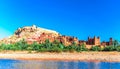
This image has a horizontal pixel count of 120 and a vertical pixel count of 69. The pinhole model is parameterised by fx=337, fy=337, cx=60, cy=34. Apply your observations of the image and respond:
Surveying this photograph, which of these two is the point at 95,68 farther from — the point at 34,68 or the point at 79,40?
the point at 79,40

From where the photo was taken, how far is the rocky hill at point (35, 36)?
130625mm

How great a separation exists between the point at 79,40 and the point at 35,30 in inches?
1395

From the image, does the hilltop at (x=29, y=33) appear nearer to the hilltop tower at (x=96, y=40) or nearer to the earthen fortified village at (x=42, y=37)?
the earthen fortified village at (x=42, y=37)

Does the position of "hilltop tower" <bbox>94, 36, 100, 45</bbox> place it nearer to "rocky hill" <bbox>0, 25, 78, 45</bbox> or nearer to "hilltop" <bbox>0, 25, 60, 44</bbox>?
"rocky hill" <bbox>0, 25, 78, 45</bbox>

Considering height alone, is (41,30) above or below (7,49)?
above

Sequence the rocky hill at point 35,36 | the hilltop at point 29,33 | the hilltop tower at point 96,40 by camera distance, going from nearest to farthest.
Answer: the hilltop tower at point 96,40 < the rocky hill at point 35,36 < the hilltop at point 29,33

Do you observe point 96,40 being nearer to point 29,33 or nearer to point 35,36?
point 35,36

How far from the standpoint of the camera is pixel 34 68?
137ft

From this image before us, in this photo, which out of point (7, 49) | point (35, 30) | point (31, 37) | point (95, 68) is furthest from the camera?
point (35, 30)

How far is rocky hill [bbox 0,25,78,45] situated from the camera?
429 ft

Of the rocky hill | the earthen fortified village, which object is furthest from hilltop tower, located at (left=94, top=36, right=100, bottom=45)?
the rocky hill

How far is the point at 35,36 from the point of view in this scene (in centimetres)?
14888

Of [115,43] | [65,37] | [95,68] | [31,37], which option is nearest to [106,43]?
[115,43]

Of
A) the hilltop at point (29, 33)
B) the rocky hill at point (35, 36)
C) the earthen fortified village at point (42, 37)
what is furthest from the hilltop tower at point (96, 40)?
the hilltop at point (29, 33)
